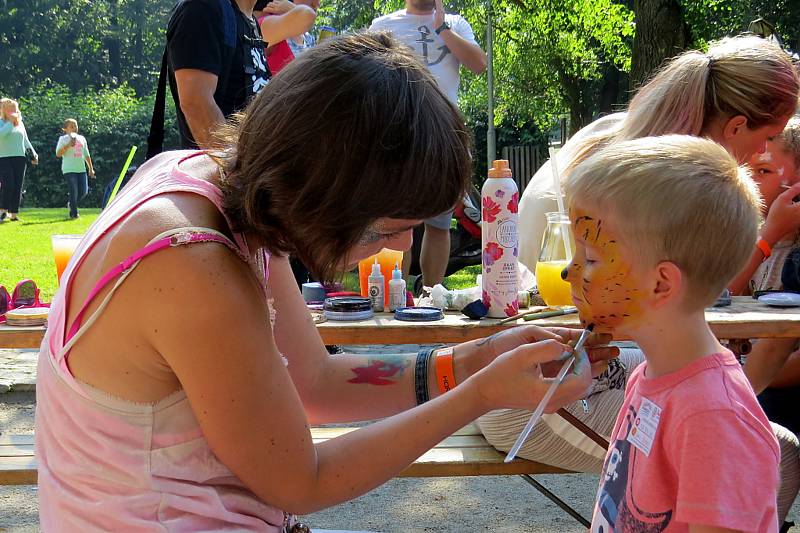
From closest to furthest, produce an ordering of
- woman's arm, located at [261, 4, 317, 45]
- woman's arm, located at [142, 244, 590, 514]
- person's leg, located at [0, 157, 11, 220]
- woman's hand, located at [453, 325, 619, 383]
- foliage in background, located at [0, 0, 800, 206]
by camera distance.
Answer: woman's arm, located at [142, 244, 590, 514] → woman's hand, located at [453, 325, 619, 383] → woman's arm, located at [261, 4, 317, 45] → foliage in background, located at [0, 0, 800, 206] → person's leg, located at [0, 157, 11, 220]

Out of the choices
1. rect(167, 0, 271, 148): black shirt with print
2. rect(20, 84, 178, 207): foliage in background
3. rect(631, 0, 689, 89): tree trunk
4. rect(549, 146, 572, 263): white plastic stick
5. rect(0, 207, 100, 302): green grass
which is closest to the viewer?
rect(549, 146, 572, 263): white plastic stick

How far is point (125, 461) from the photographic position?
4.80 feet

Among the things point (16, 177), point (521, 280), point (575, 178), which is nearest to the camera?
point (575, 178)

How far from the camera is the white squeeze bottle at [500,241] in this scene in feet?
8.30

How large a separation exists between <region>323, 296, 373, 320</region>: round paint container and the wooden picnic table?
0.03 m

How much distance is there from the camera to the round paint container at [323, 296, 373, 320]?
107 inches

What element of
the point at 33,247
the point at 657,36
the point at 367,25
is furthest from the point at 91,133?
the point at 657,36

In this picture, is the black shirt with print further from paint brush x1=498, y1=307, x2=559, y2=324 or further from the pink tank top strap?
the pink tank top strap

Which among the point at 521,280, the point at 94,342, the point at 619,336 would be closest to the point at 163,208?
the point at 94,342

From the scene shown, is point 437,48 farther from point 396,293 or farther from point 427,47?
point 396,293

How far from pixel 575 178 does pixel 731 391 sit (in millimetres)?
506

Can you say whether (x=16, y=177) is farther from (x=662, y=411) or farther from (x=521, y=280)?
(x=662, y=411)

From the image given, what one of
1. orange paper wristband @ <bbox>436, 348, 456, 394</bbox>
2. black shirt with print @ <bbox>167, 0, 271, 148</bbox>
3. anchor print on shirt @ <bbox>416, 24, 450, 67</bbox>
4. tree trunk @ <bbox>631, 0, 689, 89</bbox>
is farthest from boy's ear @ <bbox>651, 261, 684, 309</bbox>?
tree trunk @ <bbox>631, 0, 689, 89</bbox>

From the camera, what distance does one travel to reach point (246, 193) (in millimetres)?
1495
